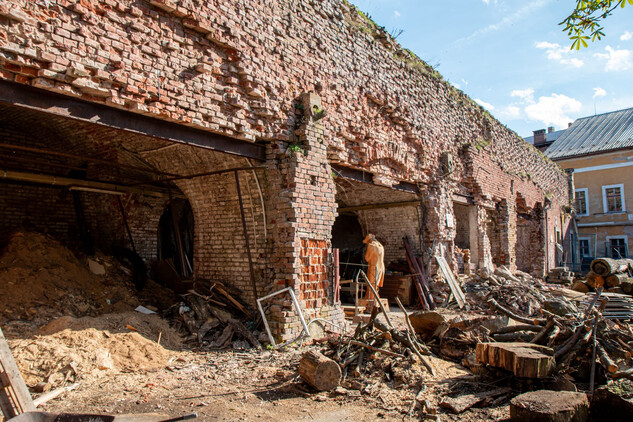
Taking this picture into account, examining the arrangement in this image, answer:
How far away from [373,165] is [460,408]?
5.62 metres

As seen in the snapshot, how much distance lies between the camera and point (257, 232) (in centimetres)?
704

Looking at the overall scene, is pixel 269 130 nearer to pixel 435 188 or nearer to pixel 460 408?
pixel 460 408

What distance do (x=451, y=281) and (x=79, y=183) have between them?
8.50 meters

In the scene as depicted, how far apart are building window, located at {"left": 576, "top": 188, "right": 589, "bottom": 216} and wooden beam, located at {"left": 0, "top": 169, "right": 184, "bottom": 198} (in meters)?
26.8

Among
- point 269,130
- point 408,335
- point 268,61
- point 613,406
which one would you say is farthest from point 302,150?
point 613,406

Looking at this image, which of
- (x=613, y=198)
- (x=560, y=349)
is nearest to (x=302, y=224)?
(x=560, y=349)

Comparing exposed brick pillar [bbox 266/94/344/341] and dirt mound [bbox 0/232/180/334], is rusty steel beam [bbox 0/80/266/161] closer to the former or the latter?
exposed brick pillar [bbox 266/94/344/341]

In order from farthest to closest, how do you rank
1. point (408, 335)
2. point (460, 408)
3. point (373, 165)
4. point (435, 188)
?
point (435, 188) < point (373, 165) < point (408, 335) < point (460, 408)

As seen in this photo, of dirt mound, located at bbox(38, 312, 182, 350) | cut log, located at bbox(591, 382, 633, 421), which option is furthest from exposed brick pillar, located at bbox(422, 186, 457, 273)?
cut log, located at bbox(591, 382, 633, 421)

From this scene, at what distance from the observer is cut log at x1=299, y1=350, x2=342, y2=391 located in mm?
4699

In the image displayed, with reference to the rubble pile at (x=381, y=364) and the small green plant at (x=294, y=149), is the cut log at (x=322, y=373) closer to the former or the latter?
the rubble pile at (x=381, y=364)

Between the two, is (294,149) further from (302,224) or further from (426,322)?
(426,322)

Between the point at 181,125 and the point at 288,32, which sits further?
the point at 288,32

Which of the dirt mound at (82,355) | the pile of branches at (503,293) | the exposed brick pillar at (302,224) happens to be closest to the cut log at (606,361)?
the exposed brick pillar at (302,224)
